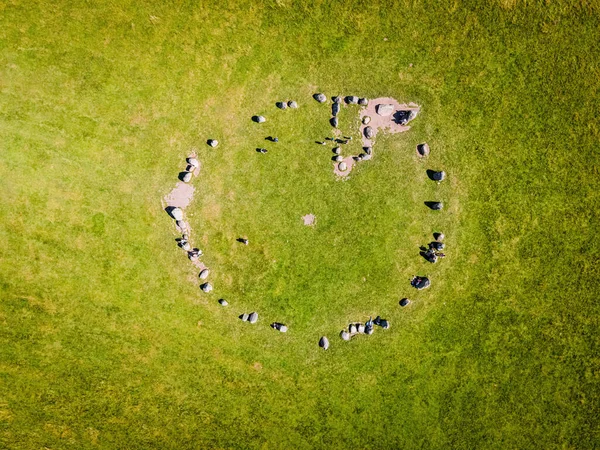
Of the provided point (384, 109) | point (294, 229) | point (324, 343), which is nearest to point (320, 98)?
point (384, 109)

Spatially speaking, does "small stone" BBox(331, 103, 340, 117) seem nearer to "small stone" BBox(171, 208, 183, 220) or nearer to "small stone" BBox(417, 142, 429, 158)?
"small stone" BBox(417, 142, 429, 158)

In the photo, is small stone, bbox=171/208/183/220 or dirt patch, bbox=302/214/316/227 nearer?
small stone, bbox=171/208/183/220

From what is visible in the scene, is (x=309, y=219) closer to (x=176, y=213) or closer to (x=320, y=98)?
(x=320, y=98)

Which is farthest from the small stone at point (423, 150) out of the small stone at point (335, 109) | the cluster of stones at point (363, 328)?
the cluster of stones at point (363, 328)

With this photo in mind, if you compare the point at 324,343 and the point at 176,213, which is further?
the point at 324,343

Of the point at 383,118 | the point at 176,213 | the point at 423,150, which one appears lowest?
the point at 176,213

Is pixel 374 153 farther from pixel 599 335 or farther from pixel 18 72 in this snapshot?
pixel 18 72

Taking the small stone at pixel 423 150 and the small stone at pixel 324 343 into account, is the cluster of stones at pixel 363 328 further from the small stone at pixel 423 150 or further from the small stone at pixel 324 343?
the small stone at pixel 423 150

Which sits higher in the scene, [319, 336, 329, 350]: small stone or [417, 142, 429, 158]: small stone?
[417, 142, 429, 158]: small stone

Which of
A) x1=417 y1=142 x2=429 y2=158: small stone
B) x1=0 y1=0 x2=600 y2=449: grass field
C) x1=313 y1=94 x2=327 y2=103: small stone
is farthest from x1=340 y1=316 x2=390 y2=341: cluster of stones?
x1=313 y1=94 x2=327 y2=103: small stone
